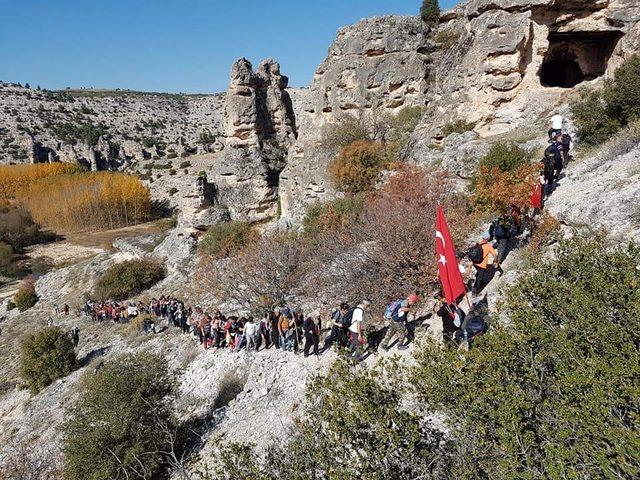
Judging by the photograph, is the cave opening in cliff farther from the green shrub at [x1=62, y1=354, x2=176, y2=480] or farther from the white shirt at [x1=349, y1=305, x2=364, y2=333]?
the green shrub at [x1=62, y1=354, x2=176, y2=480]

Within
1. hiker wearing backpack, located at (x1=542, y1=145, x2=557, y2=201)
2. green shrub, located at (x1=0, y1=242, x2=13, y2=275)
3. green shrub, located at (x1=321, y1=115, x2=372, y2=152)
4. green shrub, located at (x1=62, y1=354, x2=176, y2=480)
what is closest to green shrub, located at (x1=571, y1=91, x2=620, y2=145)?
hiker wearing backpack, located at (x1=542, y1=145, x2=557, y2=201)

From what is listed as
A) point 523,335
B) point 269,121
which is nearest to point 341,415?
point 523,335

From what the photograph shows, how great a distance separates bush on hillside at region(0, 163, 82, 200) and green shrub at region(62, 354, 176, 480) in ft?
209

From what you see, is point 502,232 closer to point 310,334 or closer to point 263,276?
point 310,334

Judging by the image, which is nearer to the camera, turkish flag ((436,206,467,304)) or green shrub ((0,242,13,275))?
turkish flag ((436,206,467,304))

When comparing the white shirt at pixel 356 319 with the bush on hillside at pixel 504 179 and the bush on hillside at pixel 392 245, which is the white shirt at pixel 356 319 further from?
the bush on hillside at pixel 504 179

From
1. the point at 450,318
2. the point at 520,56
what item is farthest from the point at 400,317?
the point at 520,56

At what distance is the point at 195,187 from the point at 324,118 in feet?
32.5

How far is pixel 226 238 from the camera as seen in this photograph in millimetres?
23438

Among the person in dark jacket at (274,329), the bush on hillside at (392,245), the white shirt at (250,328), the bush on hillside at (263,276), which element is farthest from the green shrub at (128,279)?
the person in dark jacket at (274,329)

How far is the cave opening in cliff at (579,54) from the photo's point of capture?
50.8ft

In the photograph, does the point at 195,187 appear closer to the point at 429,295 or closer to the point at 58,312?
the point at 58,312

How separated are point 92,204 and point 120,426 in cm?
4772

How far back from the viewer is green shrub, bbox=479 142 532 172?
12025 mm
